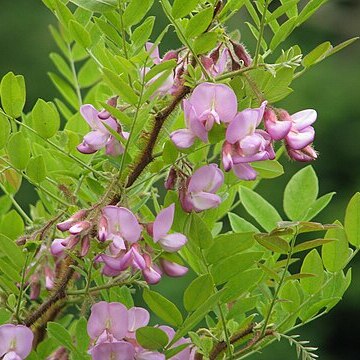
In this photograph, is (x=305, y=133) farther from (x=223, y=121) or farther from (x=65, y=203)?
(x=65, y=203)

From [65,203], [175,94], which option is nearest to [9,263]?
[65,203]

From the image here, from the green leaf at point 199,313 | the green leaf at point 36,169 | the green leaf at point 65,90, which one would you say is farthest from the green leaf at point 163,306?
the green leaf at point 65,90

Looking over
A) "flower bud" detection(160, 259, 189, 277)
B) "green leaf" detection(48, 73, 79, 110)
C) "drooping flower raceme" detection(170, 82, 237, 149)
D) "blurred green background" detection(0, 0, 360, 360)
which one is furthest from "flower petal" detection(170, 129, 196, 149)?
"blurred green background" detection(0, 0, 360, 360)

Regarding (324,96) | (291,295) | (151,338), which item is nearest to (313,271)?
(291,295)

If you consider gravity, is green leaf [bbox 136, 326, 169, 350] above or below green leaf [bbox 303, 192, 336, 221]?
above

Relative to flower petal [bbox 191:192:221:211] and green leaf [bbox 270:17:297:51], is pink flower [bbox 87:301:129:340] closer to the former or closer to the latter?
flower petal [bbox 191:192:221:211]

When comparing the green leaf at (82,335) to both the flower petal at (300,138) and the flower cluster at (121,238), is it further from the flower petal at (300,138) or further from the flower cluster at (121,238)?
the flower petal at (300,138)
